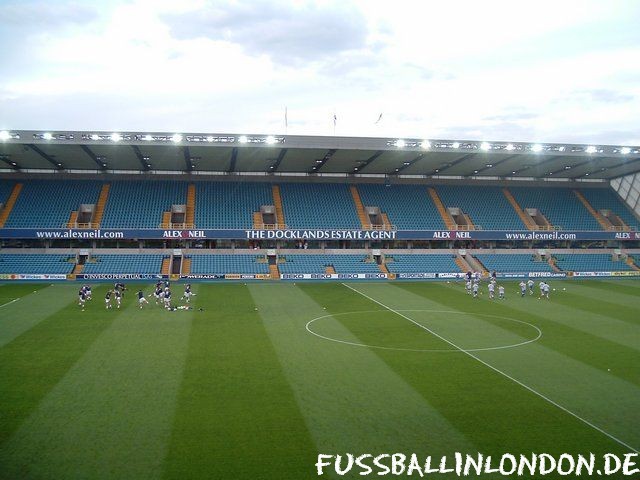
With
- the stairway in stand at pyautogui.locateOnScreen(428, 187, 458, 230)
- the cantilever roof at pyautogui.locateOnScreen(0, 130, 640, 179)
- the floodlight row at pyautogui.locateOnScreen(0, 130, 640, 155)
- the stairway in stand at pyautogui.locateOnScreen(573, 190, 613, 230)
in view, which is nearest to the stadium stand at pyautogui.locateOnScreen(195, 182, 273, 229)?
the cantilever roof at pyautogui.locateOnScreen(0, 130, 640, 179)

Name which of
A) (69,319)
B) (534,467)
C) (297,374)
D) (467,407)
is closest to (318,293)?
(69,319)

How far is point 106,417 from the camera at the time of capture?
43.8 ft

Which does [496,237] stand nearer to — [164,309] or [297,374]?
[164,309]

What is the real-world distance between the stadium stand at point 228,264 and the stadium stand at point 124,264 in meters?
3.17

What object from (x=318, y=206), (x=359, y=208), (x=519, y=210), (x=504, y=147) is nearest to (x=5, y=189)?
(x=318, y=206)

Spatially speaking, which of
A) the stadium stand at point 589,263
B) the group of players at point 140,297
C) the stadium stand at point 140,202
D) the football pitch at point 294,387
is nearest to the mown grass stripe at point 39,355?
the football pitch at point 294,387

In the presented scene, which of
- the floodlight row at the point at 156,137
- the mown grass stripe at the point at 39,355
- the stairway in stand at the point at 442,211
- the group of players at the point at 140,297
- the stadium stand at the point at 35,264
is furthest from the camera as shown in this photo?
the stairway in stand at the point at 442,211

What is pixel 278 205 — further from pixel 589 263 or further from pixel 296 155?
pixel 589 263

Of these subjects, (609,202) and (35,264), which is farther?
(609,202)

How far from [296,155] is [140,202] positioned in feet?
50.5

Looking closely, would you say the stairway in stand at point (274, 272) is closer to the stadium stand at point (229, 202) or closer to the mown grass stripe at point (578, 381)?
the stadium stand at point (229, 202)

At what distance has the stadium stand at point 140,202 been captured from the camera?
153ft

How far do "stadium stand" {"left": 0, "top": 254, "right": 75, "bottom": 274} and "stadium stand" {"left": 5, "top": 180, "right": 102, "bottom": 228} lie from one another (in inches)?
104

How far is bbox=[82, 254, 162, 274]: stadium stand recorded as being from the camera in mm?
43094
